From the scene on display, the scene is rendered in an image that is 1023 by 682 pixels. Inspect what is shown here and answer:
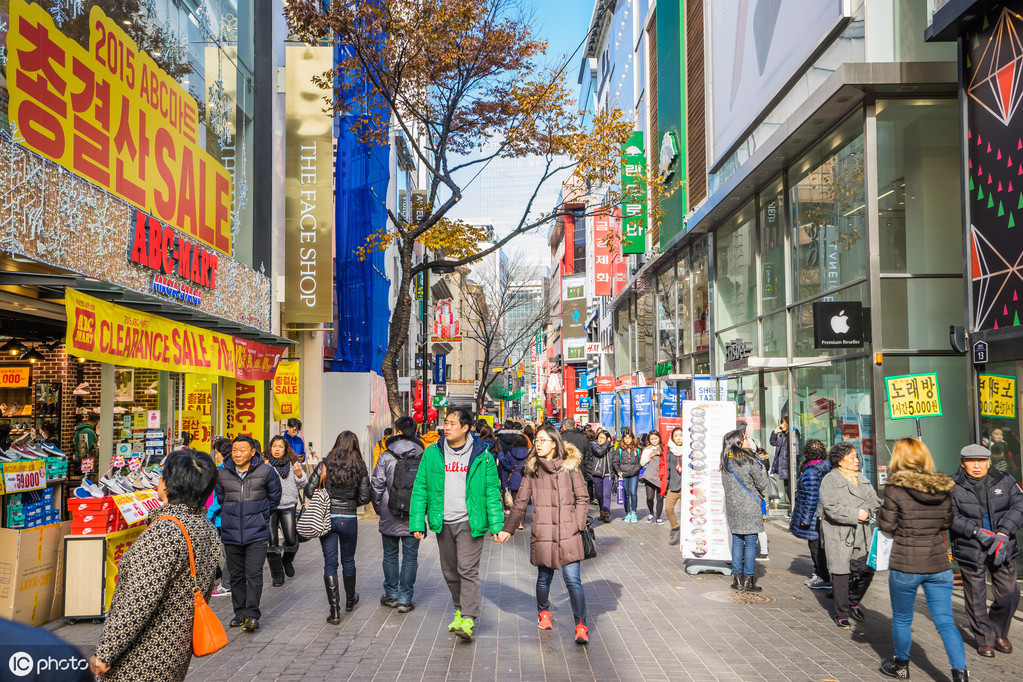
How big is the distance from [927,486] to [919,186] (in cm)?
806

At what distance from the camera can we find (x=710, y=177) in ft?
74.8

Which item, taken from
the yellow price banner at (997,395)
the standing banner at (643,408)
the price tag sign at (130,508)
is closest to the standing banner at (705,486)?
the yellow price banner at (997,395)

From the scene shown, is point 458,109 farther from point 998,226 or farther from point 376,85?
point 998,226

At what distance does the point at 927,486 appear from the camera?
655cm

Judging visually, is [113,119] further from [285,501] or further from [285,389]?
[285,389]

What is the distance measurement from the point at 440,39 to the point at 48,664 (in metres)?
15.5

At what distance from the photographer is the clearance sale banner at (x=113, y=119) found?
8898mm

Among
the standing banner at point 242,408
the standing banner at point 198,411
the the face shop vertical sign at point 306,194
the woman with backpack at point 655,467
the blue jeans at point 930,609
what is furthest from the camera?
the the face shop vertical sign at point 306,194

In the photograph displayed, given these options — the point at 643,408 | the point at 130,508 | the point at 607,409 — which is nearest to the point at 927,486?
the point at 130,508

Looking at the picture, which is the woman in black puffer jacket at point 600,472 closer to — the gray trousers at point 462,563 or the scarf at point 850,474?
the scarf at point 850,474

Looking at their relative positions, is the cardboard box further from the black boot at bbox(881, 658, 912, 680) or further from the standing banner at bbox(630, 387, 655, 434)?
the standing banner at bbox(630, 387, 655, 434)

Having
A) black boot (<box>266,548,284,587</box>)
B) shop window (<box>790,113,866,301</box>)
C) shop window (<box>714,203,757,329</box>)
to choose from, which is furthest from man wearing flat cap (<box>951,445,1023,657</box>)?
shop window (<box>714,203,757,329</box>)

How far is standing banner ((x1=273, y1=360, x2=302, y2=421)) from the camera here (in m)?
19.9

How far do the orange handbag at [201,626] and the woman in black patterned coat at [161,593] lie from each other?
1.2 inches
